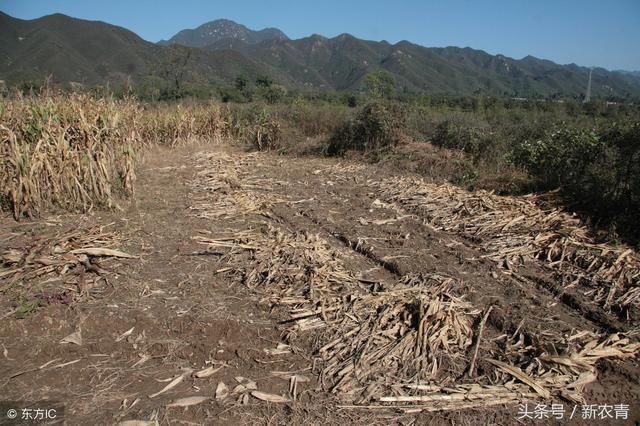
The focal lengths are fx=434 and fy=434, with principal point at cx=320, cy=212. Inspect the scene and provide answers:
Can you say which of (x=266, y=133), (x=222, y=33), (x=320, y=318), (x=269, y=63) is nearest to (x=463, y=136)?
(x=266, y=133)

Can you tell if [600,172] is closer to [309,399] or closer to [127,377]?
[309,399]

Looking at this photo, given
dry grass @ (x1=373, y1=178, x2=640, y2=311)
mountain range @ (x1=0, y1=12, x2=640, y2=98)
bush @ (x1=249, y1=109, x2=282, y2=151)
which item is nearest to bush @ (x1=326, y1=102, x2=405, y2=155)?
bush @ (x1=249, y1=109, x2=282, y2=151)

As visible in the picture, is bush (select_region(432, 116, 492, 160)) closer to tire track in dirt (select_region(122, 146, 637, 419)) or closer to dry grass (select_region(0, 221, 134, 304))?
tire track in dirt (select_region(122, 146, 637, 419))

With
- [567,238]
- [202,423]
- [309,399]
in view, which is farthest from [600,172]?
[202,423]

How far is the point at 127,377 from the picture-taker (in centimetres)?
279

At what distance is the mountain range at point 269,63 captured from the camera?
108 ft

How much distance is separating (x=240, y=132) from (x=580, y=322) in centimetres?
1121
